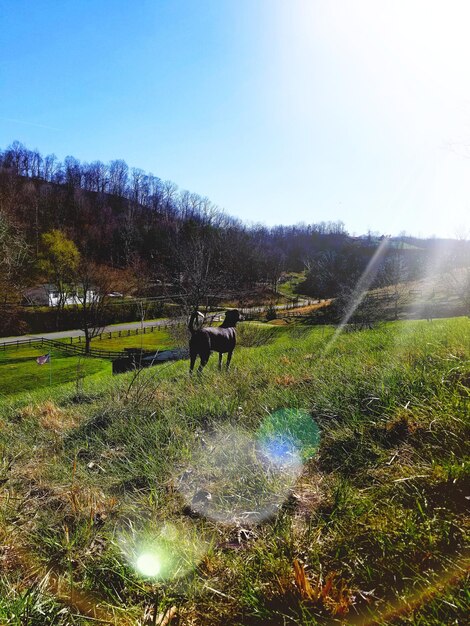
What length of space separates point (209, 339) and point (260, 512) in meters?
6.29

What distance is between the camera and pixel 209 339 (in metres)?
8.56

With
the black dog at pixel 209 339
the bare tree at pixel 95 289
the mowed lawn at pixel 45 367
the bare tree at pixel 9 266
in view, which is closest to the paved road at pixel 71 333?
the bare tree at pixel 9 266

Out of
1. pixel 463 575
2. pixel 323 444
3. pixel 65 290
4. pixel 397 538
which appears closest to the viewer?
pixel 463 575

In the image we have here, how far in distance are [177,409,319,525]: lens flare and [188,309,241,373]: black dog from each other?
14.9ft

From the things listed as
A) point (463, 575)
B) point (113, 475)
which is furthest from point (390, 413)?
point (113, 475)

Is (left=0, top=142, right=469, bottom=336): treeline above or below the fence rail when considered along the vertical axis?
above

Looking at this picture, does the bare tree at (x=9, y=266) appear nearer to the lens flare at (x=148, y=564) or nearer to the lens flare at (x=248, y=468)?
the lens flare at (x=248, y=468)

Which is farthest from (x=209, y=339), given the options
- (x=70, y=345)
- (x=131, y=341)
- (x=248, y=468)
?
(x=131, y=341)

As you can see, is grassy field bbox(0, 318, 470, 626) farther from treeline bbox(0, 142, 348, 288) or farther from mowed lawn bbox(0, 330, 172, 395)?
treeline bbox(0, 142, 348, 288)

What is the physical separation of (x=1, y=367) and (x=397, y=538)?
34.7 metres

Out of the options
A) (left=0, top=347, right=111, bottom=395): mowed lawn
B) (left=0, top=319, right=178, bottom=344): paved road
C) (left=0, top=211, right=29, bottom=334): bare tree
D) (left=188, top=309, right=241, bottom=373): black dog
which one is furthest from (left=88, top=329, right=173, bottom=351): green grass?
(left=188, top=309, right=241, bottom=373): black dog

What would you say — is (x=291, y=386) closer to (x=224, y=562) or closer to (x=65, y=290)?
(x=224, y=562)

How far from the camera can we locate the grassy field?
62.4 inches

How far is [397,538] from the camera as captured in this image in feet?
5.74
